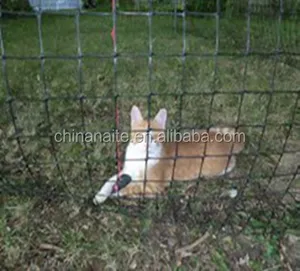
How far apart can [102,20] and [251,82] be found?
49.7 inches

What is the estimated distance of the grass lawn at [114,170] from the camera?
1297 millimetres

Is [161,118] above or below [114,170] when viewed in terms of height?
above

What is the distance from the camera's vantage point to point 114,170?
5.19ft

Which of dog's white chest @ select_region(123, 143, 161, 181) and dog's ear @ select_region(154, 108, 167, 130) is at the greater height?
dog's ear @ select_region(154, 108, 167, 130)

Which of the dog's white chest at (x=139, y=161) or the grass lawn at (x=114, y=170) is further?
the dog's white chest at (x=139, y=161)

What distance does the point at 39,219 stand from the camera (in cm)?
138

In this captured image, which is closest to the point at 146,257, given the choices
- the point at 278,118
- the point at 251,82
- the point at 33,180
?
the point at 33,180

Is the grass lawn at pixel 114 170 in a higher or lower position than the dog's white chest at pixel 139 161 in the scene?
lower

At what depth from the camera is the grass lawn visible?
1.30 meters

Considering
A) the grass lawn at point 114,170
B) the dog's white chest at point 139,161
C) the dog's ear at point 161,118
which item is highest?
the dog's ear at point 161,118

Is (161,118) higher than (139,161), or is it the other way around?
(161,118)

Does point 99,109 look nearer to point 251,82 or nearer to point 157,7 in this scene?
point 251,82

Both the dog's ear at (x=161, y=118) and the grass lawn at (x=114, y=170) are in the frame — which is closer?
the grass lawn at (x=114, y=170)

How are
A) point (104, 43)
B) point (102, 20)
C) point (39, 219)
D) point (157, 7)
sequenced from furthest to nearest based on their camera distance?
point (102, 20) → point (157, 7) → point (104, 43) → point (39, 219)
